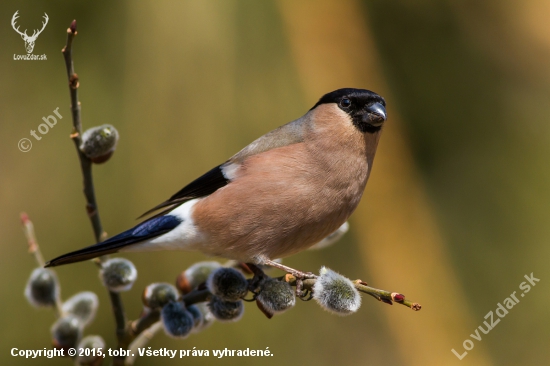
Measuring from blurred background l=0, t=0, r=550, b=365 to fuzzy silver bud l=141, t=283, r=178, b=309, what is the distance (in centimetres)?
121

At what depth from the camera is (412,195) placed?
3.39 m

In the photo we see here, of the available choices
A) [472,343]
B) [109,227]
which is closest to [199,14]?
[109,227]

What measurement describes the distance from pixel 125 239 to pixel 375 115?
988mm

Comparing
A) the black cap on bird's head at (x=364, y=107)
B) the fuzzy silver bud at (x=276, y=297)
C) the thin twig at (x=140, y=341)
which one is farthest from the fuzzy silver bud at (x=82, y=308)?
the black cap on bird's head at (x=364, y=107)

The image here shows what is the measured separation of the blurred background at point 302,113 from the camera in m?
2.80

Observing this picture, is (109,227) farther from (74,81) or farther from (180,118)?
(74,81)

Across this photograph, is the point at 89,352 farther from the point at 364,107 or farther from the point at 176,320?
the point at 364,107

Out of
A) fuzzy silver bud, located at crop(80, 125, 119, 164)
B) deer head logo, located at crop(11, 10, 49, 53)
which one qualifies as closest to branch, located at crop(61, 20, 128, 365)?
fuzzy silver bud, located at crop(80, 125, 119, 164)

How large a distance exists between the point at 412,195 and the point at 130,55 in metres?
1.97

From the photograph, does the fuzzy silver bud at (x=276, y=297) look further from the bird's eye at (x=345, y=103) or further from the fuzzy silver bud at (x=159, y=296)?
the bird's eye at (x=345, y=103)

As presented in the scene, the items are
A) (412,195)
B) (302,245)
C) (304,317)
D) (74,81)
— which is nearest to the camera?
(74,81)

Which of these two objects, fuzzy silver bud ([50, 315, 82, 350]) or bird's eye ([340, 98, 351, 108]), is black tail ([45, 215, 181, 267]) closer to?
fuzzy silver bud ([50, 315, 82, 350])

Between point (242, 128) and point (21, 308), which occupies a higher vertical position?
point (242, 128)

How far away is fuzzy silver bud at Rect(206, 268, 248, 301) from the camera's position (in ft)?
4.88
